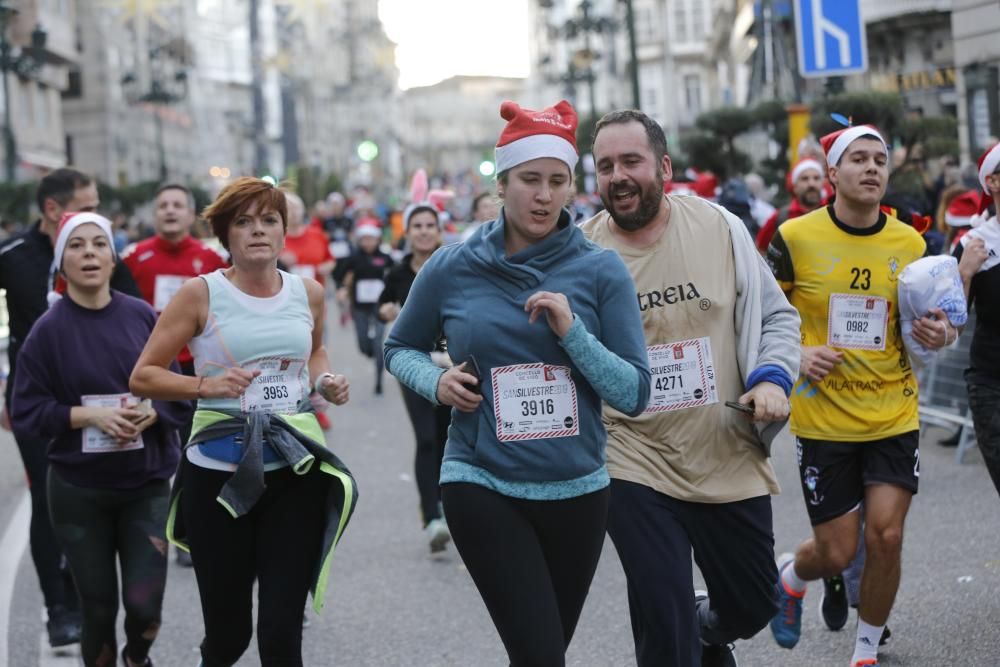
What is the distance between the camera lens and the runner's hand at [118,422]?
19.6ft

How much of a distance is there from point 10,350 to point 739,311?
4417mm

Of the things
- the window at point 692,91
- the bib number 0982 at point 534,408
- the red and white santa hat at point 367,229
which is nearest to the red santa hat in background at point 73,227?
the bib number 0982 at point 534,408

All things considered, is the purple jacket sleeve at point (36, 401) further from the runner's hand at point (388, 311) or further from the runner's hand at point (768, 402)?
the runner's hand at point (388, 311)

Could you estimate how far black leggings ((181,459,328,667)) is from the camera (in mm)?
4996

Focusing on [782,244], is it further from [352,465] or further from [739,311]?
[352,465]

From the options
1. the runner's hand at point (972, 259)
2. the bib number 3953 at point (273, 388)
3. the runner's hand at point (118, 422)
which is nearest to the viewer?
the bib number 3953 at point (273, 388)

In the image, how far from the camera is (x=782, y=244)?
6.05 meters

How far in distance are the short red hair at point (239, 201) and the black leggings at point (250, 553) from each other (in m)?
0.77

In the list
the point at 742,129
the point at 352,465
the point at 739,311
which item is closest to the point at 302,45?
the point at 742,129

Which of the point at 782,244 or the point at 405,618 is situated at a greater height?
the point at 782,244

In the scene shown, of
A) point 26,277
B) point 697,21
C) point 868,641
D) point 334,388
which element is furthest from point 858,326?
point 697,21

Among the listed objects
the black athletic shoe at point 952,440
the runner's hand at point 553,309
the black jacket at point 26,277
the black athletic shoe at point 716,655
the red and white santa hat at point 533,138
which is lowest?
the black athletic shoe at point 952,440

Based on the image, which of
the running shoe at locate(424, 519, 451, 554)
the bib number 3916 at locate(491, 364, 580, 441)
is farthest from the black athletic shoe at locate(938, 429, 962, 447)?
the bib number 3916 at locate(491, 364, 580, 441)

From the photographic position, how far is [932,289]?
5660 mm
